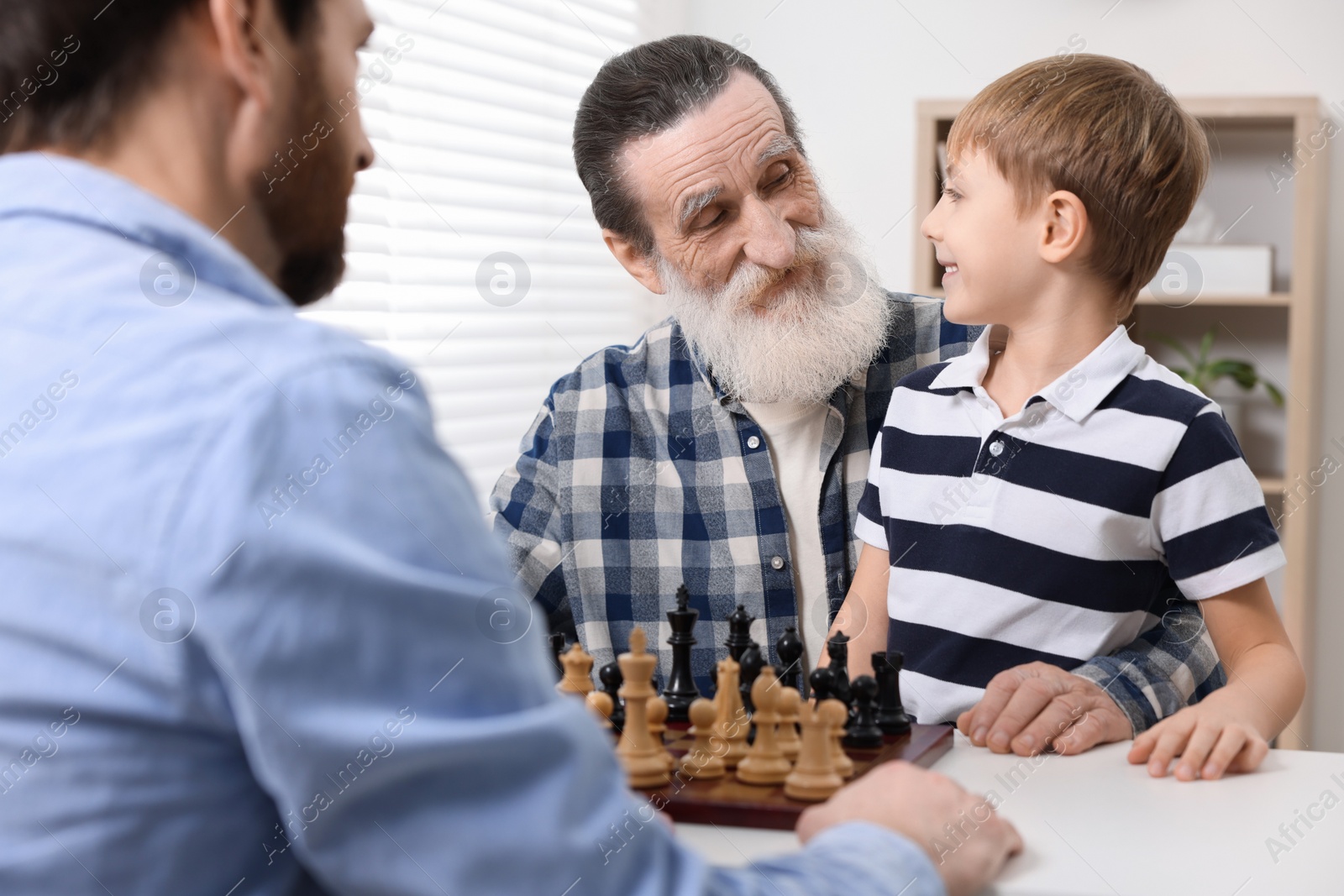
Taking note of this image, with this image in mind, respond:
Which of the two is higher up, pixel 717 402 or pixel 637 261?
pixel 637 261

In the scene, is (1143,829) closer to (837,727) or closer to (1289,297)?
(837,727)

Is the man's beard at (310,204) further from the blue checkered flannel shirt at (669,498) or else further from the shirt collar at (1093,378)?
the blue checkered flannel shirt at (669,498)

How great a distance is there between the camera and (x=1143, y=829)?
0.93 m

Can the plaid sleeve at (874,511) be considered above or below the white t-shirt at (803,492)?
above

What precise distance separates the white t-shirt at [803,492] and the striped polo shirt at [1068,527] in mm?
305

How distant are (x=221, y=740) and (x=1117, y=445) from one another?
112 centimetres

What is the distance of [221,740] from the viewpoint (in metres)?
0.60

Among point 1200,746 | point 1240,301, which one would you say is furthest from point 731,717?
point 1240,301

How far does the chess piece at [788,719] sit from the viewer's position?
1.01 metres

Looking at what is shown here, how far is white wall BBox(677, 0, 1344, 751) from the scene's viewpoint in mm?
3330

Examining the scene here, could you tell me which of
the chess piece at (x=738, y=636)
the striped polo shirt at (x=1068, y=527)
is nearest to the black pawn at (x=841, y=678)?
the chess piece at (x=738, y=636)

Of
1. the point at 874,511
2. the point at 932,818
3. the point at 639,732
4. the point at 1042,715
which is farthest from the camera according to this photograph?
the point at 874,511

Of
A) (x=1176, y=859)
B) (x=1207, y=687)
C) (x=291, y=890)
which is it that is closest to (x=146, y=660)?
(x=291, y=890)

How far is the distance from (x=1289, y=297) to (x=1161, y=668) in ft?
6.73
